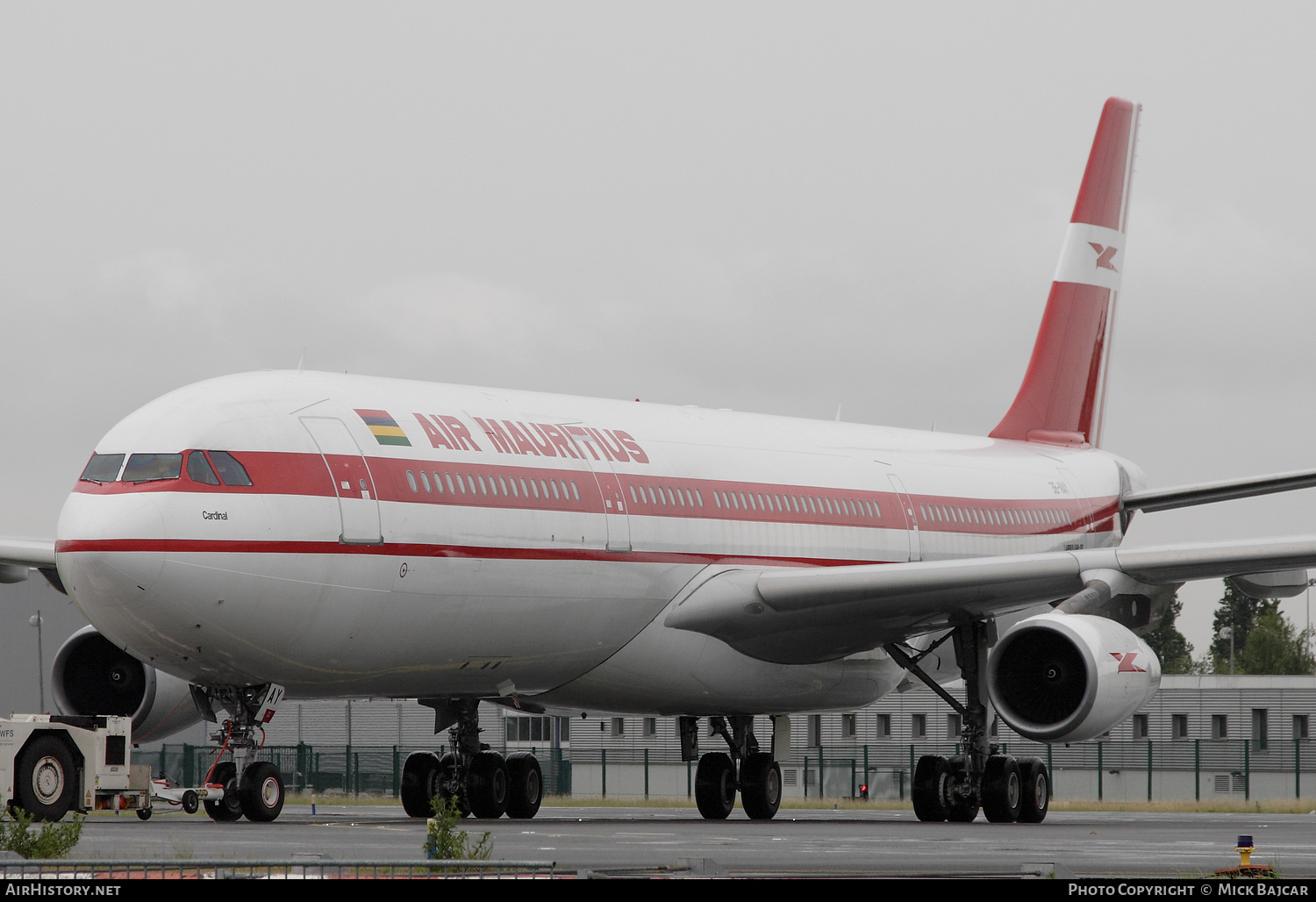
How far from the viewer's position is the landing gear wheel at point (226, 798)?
1688 cm

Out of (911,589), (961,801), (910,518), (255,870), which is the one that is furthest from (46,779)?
(910,518)

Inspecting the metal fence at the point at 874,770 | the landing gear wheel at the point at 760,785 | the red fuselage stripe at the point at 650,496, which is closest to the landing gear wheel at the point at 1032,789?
the landing gear wheel at the point at 760,785

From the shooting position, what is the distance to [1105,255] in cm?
3044

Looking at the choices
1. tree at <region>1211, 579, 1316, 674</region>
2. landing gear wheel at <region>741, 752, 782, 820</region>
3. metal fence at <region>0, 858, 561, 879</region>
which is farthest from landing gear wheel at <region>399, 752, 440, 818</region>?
tree at <region>1211, 579, 1316, 674</region>

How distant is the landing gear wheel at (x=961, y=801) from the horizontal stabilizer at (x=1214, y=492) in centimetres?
556

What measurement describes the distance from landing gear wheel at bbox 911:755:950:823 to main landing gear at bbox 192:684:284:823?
7.75 metres

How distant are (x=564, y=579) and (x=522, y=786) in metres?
3.97

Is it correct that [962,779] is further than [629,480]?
Yes

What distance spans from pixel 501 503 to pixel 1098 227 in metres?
15.4

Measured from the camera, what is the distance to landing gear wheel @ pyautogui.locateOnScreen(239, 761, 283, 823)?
16.8 metres

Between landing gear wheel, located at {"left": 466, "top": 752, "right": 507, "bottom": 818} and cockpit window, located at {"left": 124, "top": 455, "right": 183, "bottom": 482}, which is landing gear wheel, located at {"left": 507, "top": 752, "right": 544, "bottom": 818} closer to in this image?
landing gear wheel, located at {"left": 466, "top": 752, "right": 507, "bottom": 818}
